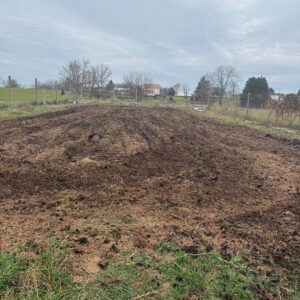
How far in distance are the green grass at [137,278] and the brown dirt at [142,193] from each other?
0.21 metres

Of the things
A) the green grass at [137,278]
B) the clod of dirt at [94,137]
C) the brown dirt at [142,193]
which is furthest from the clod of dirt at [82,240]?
the clod of dirt at [94,137]

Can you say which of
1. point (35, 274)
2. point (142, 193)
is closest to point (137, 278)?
point (35, 274)

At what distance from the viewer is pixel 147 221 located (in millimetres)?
3980

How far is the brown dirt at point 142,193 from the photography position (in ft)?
11.7

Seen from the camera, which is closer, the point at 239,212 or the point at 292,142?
the point at 239,212

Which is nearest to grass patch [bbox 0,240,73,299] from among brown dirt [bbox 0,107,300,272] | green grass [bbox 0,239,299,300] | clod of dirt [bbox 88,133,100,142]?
green grass [bbox 0,239,299,300]

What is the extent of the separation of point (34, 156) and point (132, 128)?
3.50 m

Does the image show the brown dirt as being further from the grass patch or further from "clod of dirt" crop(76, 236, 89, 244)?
the grass patch

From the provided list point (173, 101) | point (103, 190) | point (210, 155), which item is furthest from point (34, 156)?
point (173, 101)

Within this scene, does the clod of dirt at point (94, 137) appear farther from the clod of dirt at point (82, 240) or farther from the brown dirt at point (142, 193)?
the clod of dirt at point (82, 240)

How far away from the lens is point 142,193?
498 centimetres

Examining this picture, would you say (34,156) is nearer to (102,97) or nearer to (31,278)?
(31,278)

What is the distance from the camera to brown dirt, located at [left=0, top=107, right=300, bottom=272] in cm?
355

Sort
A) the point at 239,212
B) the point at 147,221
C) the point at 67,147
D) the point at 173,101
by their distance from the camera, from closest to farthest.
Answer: the point at 147,221 < the point at 239,212 < the point at 67,147 < the point at 173,101
